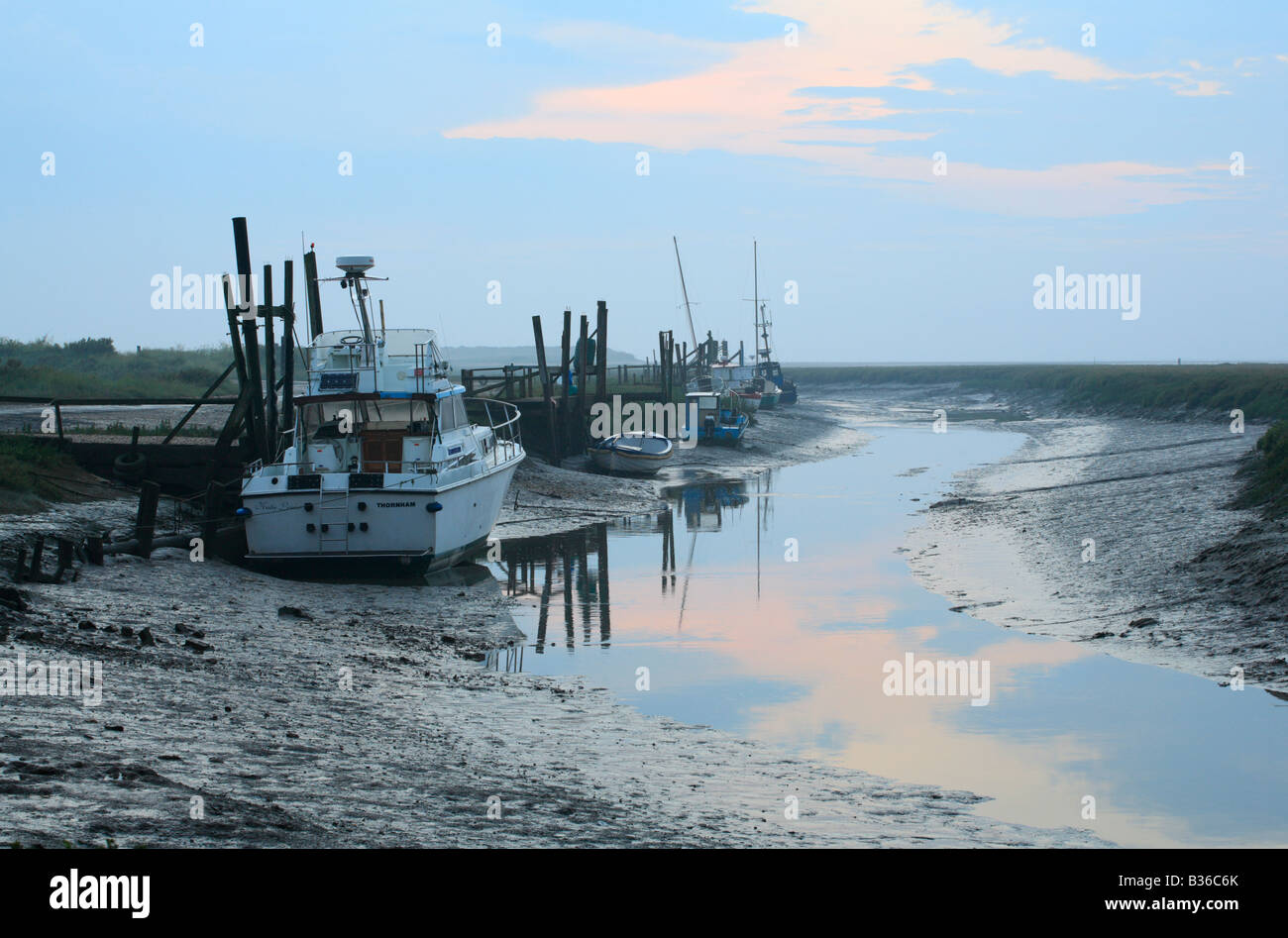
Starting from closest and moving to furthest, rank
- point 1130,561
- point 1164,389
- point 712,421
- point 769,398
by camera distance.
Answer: point 1130,561, point 712,421, point 1164,389, point 769,398

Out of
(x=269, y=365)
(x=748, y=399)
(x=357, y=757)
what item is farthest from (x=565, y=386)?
(x=357, y=757)

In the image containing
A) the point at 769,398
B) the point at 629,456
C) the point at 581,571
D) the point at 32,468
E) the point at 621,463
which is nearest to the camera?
the point at 32,468

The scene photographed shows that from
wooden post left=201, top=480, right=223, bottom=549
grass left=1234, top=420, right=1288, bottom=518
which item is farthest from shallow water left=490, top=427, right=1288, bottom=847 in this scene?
grass left=1234, top=420, right=1288, bottom=518

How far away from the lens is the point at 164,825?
6516 millimetres

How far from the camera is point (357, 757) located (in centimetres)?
880

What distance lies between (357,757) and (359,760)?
3.7 inches

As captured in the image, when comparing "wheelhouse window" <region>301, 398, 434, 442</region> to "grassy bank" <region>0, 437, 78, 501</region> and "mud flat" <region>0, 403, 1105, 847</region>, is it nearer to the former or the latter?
"grassy bank" <region>0, 437, 78, 501</region>

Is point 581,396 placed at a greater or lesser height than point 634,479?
greater

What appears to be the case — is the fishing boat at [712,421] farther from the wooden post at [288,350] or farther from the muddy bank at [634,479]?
the wooden post at [288,350]

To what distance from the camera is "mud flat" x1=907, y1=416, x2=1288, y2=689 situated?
1341 cm

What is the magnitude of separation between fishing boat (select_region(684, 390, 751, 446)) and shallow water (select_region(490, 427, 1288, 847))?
2321 cm

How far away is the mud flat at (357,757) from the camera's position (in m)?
6.98

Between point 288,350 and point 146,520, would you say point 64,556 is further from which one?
point 288,350

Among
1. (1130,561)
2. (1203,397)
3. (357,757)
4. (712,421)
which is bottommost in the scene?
(1130,561)
